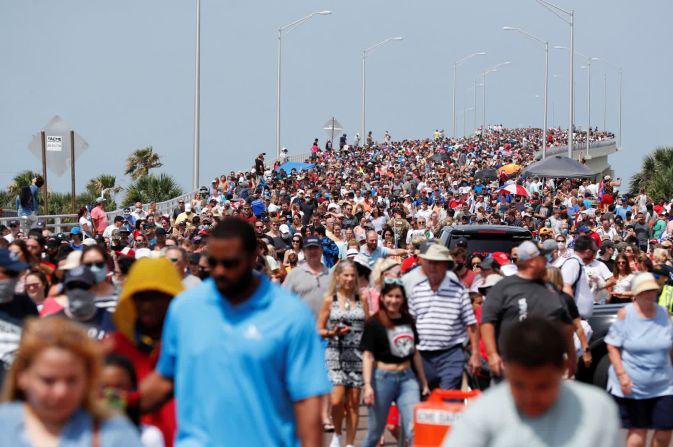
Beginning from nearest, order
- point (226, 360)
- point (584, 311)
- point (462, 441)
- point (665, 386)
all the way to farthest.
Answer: point (462, 441), point (226, 360), point (665, 386), point (584, 311)

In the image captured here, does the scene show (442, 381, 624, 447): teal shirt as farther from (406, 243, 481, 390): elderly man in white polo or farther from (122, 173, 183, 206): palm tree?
(122, 173, 183, 206): palm tree

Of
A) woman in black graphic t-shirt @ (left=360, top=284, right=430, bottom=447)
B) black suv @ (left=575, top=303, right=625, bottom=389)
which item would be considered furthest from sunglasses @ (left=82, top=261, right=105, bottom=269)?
black suv @ (left=575, top=303, right=625, bottom=389)

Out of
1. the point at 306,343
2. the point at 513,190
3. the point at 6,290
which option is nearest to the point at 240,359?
the point at 306,343

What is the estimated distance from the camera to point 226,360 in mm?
4945

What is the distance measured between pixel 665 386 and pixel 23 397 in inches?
215

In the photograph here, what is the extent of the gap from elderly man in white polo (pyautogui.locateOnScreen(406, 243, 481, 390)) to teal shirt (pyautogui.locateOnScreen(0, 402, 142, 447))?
5.69 metres

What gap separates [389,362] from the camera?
8938mm

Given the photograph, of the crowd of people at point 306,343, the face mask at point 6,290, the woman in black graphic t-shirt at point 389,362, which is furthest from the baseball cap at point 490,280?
the face mask at point 6,290

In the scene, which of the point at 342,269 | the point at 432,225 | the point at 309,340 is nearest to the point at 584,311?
the point at 342,269

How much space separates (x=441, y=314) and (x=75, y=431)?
233 inches

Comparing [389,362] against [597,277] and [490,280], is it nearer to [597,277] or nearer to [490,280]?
[490,280]

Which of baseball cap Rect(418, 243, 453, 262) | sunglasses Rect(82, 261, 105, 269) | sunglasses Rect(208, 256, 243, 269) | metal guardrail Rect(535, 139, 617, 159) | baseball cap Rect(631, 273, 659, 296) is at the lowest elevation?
baseball cap Rect(631, 273, 659, 296)

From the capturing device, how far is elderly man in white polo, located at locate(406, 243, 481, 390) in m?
9.59

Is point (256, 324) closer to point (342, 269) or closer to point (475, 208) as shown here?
point (342, 269)
